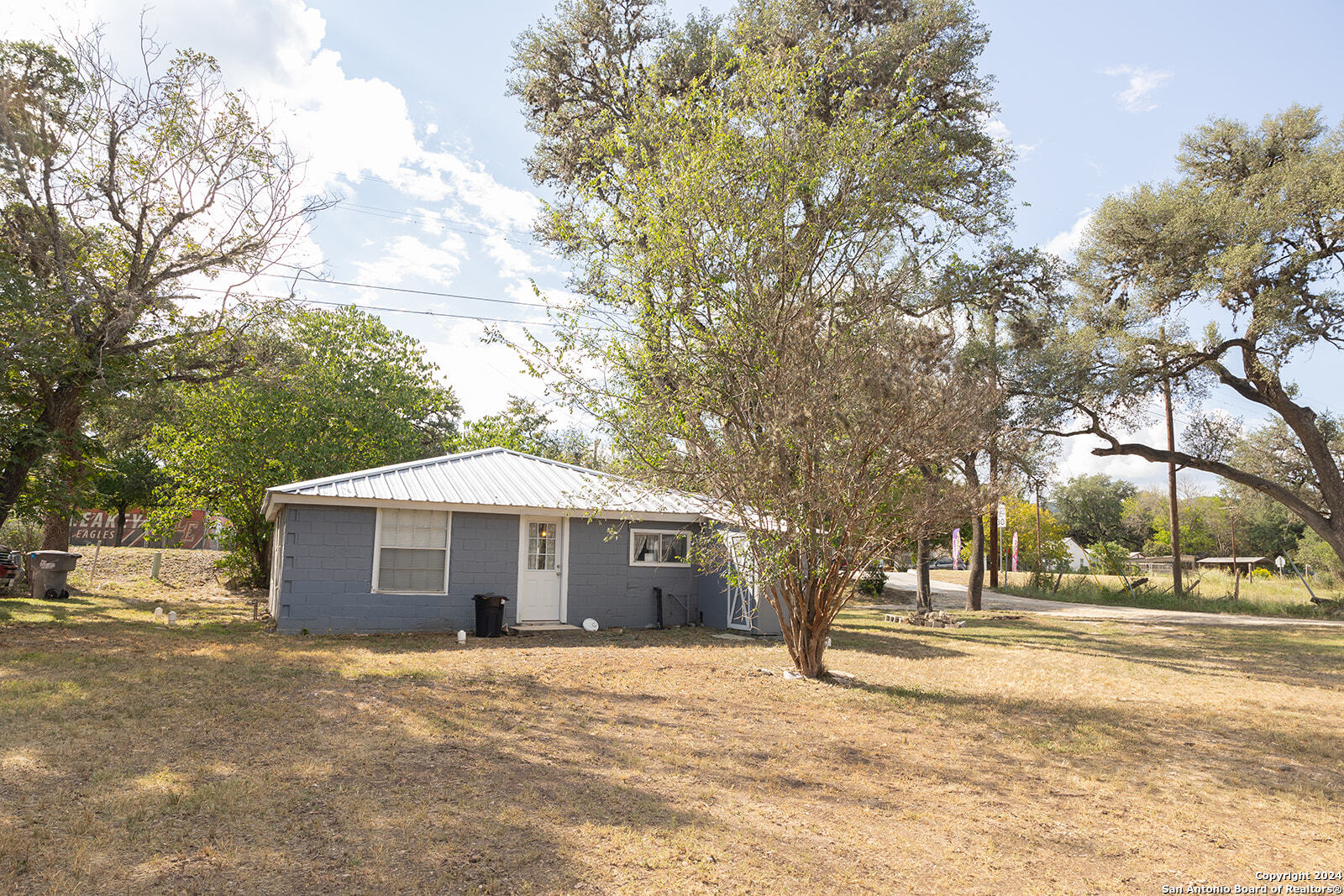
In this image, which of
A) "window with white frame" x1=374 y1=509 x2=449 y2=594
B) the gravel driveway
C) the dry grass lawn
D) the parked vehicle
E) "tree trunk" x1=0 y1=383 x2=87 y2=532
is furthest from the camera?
the gravel driveway

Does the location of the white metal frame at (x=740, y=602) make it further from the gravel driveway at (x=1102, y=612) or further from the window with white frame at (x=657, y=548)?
the gravel driveway at (x=1102, y=612)

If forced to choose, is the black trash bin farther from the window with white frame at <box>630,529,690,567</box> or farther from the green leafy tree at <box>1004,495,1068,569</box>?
the green leafy tree at <box>1004,495,1068,569</box>

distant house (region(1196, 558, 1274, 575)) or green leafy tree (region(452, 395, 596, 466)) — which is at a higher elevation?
green leafy tree (region(452, 395, 596, 466))

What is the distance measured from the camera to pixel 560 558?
14.5m

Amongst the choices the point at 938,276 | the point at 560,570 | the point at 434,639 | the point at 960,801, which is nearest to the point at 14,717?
the point at 434,639

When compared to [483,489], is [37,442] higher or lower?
higher

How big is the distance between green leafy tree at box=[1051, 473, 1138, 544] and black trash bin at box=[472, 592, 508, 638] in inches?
2222

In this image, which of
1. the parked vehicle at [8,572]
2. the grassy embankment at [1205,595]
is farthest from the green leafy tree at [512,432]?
the grassy embankment at [1205,595]

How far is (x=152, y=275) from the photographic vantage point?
13125mm

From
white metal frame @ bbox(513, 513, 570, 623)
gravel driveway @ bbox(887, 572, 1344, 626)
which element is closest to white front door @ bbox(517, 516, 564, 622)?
white metal frame @ bbox(513, 513, 570, 623)

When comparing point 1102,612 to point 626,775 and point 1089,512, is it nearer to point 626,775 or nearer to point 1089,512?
point 626,775

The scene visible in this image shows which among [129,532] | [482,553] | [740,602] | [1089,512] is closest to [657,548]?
[740,602]

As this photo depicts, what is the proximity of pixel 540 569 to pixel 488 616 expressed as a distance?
1.47m

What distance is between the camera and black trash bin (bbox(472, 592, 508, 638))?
13.2m
